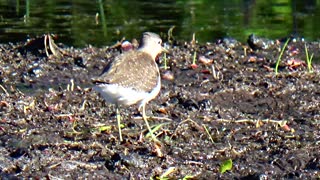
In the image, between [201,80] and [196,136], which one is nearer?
[196,136]

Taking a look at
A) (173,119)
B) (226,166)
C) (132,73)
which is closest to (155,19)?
(173,119)

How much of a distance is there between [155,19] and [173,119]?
635cm

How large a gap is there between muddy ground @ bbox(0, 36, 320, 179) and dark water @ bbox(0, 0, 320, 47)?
1854 mm

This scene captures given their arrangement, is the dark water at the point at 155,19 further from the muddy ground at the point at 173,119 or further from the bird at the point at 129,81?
the bird at the point at 129,81

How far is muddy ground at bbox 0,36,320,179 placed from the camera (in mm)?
6836

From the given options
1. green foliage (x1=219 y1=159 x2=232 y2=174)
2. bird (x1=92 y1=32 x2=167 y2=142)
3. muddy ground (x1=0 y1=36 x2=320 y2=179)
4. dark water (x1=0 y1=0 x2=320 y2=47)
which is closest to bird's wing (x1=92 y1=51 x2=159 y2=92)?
bird (x1=92 y1=32 x2=167 y2=142)

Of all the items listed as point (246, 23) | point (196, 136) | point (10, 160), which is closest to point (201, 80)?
point (196, 136)

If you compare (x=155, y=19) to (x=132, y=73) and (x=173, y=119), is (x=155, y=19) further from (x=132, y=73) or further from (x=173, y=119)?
(x=132, y=73)

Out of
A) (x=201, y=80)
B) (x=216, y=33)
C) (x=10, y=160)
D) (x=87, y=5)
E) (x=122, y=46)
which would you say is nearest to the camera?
(x=10, y=160)

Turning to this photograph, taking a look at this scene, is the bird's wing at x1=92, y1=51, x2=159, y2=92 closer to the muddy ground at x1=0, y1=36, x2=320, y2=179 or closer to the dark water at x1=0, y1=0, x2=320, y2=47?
the muddy ground at x1=0, y1=36, x2=320, y2=179

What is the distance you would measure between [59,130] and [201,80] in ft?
7.65

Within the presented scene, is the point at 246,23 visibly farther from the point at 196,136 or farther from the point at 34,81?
the point at 196,136

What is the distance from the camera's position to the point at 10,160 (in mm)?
6871

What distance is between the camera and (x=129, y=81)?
25.2ft
